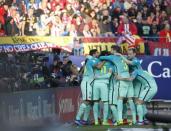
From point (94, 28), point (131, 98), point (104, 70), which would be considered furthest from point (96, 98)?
point (94, 28)

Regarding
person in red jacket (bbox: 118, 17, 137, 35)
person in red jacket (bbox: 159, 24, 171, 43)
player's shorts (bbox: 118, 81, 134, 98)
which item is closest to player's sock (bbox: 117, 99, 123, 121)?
player's shorts (bbox: 118, 81, 134, 98)

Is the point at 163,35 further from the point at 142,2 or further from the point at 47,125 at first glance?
the point at 47,125

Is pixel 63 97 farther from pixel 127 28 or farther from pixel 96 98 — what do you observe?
pixel 127 28

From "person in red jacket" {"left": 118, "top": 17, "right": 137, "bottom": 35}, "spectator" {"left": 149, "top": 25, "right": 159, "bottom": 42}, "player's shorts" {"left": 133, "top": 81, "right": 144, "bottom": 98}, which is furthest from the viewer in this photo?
"person in red jacket" {"left": 118, "top": 17, "right": 137, "bottom": 35}

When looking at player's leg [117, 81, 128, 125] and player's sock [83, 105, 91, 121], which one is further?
player's sock [83, 105, 91, 121]

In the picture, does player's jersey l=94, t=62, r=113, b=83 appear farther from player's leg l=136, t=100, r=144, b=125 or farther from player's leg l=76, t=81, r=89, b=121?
player's leg l=136, t=100, r=144, b=125

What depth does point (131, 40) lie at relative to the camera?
18781mm

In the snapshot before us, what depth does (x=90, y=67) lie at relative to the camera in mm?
12969

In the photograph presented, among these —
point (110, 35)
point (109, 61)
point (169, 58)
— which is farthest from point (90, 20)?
point (109, 61)

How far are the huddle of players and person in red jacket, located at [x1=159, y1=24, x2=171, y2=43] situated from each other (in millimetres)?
5855

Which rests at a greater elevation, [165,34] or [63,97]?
[165,34]

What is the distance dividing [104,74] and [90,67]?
0.42 m

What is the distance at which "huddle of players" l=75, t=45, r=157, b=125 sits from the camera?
13016mm

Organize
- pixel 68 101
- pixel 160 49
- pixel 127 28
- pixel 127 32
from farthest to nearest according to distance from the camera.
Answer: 1. pixel 127 28
2. pixel 127 32
3. pixel 160 49
4. pixel 68 101
